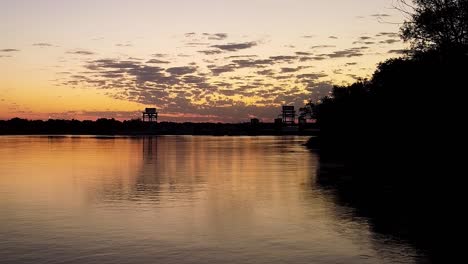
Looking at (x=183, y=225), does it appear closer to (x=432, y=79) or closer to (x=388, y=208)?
(x=388, y=208)

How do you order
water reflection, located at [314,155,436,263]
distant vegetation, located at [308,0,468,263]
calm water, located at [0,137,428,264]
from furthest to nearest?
distant vegetation, located at [308,0,468,263] → water reflection, located at [314,155,436,263] → calm water, located at [0,137,428,264]

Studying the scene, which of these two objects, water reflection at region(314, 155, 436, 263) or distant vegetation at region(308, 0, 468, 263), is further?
distant vegetation at region(308, 0, 468, 263)

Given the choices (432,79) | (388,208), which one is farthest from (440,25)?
(388,208)

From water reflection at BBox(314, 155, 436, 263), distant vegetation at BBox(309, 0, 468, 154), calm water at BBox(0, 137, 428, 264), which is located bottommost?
water reflection at BBox(314, 155, 436, 263)

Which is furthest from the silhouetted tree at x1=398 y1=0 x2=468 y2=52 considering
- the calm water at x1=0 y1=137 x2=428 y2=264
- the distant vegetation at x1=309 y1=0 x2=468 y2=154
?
the calm water at x1=0 y1=137 x2=428 y2=264

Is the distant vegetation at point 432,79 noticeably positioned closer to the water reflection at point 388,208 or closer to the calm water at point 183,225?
the water reflection at point 388,208

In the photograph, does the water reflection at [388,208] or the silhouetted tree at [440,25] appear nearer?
the water reflection at [388,208]

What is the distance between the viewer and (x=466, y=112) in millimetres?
43438

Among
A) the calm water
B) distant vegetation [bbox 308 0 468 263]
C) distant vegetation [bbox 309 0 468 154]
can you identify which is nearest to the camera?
the calm water

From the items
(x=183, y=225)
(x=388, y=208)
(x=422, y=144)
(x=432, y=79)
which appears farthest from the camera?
(x=422, y=144)

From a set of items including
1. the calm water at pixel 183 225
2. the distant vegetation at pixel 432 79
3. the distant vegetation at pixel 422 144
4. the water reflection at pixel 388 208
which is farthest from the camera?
the distant vegetation at pixel 432 79

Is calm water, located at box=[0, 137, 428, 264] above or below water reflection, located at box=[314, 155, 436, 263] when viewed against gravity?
above

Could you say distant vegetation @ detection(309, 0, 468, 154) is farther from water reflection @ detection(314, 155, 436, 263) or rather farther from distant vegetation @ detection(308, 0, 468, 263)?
water reflection @ detection(314, 155, 436, 263)

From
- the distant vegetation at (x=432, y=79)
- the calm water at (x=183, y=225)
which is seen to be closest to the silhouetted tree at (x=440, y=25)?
the distant vegetation at (x=432, y=79)
